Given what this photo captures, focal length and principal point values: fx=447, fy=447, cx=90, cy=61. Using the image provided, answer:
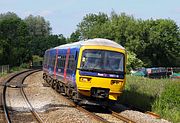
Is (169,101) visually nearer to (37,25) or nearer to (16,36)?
(16,36)

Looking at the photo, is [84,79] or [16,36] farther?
[16,36]

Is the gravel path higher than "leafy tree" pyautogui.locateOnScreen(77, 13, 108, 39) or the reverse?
the reverse

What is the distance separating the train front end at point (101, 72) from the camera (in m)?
18.6

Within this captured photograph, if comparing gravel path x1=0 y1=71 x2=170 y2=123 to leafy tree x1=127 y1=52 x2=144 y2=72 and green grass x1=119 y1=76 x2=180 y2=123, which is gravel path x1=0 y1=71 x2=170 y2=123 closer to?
green grass x1=119 y1=76 x2=180 y2=123

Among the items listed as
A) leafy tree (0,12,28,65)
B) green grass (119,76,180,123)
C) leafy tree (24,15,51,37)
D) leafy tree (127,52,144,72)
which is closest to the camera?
green grass (119,76,180,123)

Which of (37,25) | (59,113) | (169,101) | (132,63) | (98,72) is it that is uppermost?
(37,25)

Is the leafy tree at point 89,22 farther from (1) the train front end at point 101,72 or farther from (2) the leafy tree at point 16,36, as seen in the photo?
(1) the train front end at point 101,72

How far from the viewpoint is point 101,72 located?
733 inches

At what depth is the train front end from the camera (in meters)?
18.6

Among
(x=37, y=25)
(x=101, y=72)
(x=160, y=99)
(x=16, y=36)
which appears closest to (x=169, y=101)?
(x=160, y=99)

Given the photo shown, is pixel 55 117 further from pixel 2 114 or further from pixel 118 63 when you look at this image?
pixel 118 63

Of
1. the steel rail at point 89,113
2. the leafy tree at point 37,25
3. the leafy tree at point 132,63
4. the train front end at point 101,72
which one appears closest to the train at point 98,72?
the train front end at point 101,72

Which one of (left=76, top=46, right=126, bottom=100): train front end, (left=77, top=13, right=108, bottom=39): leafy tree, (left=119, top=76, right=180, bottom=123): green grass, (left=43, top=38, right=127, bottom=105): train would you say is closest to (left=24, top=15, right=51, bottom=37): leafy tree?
(left=77, top=13, right=108, bottom=39): leafy tree

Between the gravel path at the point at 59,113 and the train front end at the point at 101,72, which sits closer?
the gravel path at the point at 59,113
